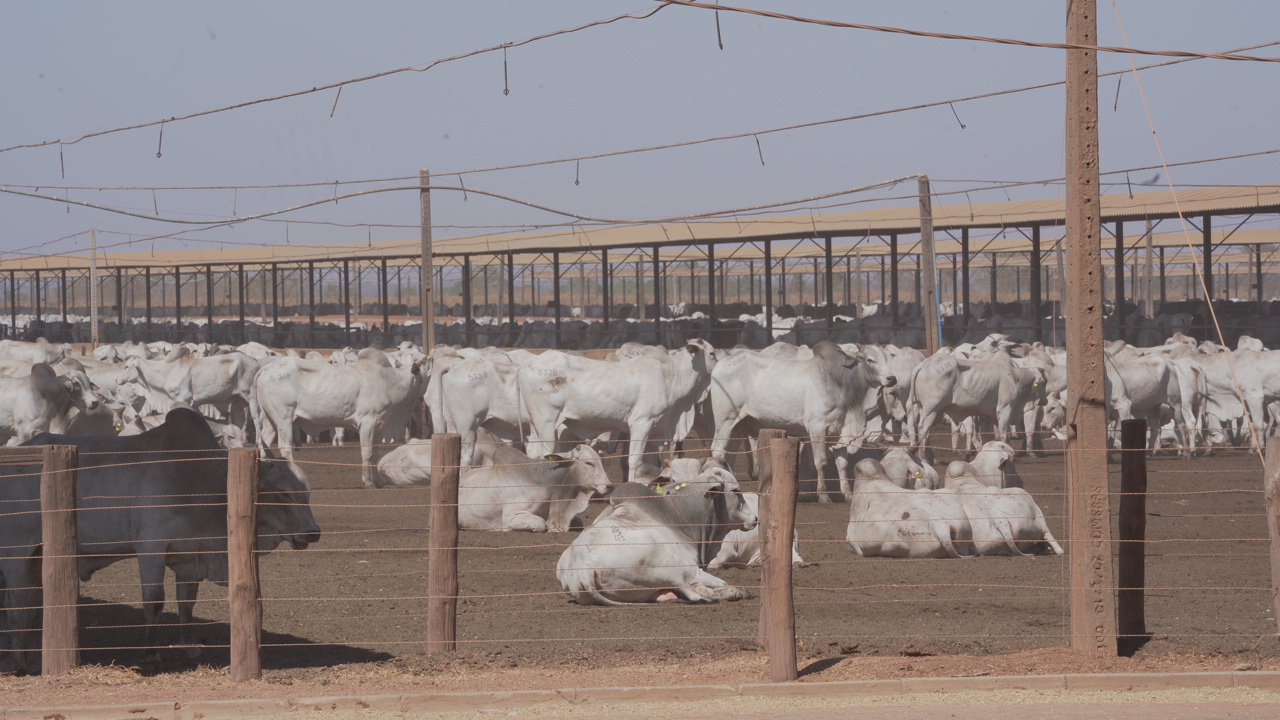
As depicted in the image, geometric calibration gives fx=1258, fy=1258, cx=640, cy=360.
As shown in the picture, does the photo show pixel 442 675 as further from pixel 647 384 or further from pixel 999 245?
pixel 999 245

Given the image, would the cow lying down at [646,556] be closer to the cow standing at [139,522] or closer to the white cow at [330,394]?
the cow standing at [139,522]

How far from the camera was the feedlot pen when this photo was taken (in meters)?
7.98

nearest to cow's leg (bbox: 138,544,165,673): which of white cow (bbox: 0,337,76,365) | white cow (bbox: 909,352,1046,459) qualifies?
white cow (bbox: 909,352,1046,459)

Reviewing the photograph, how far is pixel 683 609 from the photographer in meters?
9.36

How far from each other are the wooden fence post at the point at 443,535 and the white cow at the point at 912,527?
4.46 m

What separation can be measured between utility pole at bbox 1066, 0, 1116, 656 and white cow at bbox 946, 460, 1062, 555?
3769mm

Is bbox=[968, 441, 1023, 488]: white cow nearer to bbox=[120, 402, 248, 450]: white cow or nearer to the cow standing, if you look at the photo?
bbox=[120, 402, 248, 450]: white cow

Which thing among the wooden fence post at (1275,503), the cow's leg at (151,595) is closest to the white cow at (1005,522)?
the wooden fence post at (1275,503)

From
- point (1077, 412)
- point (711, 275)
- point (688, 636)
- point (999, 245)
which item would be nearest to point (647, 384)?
point (688, 636)

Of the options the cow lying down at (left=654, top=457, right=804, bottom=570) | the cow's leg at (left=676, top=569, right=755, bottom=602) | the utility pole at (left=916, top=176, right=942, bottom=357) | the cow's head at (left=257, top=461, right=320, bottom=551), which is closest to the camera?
the cow's head at (left=257, top=461, right=320, bottom=551)

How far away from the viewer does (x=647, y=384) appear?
55.0ft

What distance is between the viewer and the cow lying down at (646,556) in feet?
30.9

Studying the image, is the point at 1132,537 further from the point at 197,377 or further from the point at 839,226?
the point at 839,226

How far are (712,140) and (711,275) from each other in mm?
19139
